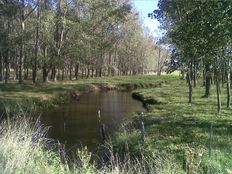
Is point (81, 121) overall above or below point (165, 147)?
below

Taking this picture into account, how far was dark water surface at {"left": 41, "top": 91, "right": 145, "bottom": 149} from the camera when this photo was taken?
24.9m

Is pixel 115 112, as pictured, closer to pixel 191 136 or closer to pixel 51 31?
pixel 191 136

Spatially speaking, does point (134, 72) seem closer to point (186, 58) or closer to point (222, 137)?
point (186, 58)

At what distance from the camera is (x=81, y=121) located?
109 feet

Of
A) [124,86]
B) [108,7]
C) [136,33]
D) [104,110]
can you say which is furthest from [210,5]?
[136,33]

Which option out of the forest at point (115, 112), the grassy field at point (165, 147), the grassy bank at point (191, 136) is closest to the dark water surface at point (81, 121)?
the forest at point (115, 112)

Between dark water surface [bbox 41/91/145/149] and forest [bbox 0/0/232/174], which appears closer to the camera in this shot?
forest [bbox 0/0/232/174]

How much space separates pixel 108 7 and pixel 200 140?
56.3m

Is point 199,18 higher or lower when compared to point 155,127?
higher

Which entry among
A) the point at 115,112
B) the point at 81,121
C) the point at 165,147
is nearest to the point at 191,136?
the point at 165,147

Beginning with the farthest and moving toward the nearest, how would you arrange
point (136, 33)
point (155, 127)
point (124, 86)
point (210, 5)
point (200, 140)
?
1. point (136, 33)
2. point (124, 86)
3. point (155, 127)
4. point (210, 5)
5. point (200, 140)

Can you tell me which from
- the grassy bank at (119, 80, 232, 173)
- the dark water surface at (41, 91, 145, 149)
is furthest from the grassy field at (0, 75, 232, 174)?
the dark water surface at (41, 91, 145, 149)

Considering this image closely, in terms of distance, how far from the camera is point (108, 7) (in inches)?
2864

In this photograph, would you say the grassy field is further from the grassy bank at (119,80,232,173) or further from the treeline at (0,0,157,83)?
the treeline at (0,0,157,83)
